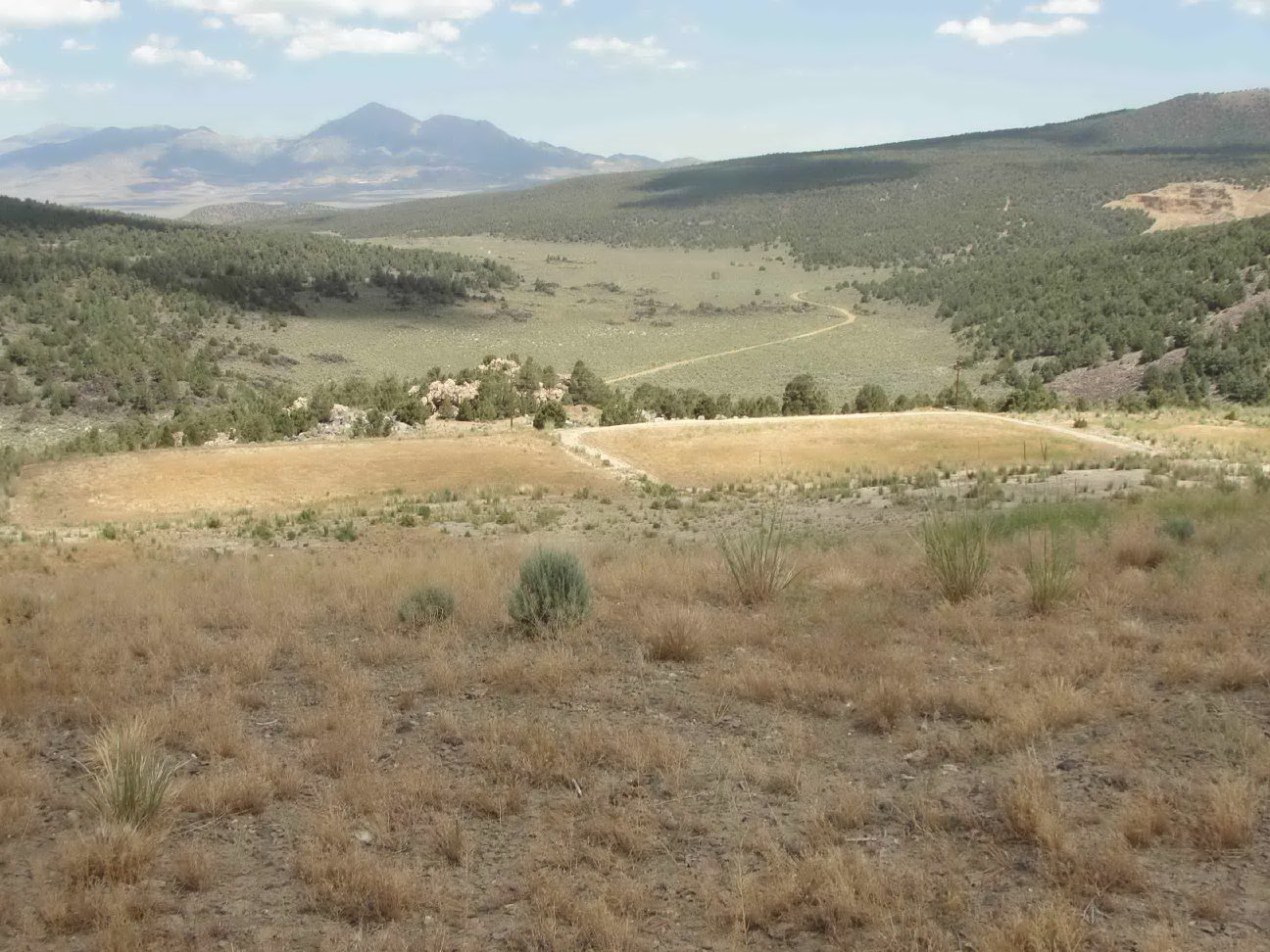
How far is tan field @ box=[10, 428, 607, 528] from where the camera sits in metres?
24.3

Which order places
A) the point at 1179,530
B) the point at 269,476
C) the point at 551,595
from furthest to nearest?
1. the point at 269,476
2. the point at 1179,530
3. the point at 551,595

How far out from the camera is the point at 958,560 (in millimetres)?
8898

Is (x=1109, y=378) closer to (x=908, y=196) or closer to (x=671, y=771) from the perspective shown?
(x=671, y=771)

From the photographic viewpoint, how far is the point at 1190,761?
523 cm

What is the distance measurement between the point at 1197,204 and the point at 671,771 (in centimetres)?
11358

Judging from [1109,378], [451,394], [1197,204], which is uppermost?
[1197,204]

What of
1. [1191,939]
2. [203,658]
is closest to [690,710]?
[1191,939]

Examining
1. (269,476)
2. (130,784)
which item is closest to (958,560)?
(130,784)

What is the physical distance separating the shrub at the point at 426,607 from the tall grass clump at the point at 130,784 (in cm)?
330

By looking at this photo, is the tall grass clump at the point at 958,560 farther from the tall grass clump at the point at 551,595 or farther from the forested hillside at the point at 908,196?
the forested hillside at the point at 908,196

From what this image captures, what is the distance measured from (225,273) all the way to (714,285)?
47117 millimetres

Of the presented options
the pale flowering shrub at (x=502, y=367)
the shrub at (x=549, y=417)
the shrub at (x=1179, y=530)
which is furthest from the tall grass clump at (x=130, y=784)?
the pale flowering shrub at (x=502, y=367)

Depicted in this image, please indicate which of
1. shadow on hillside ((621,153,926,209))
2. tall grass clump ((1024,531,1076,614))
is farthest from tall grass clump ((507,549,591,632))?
shadow on hillside ((621,153,926,209))

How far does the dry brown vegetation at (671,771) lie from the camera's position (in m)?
4.19
